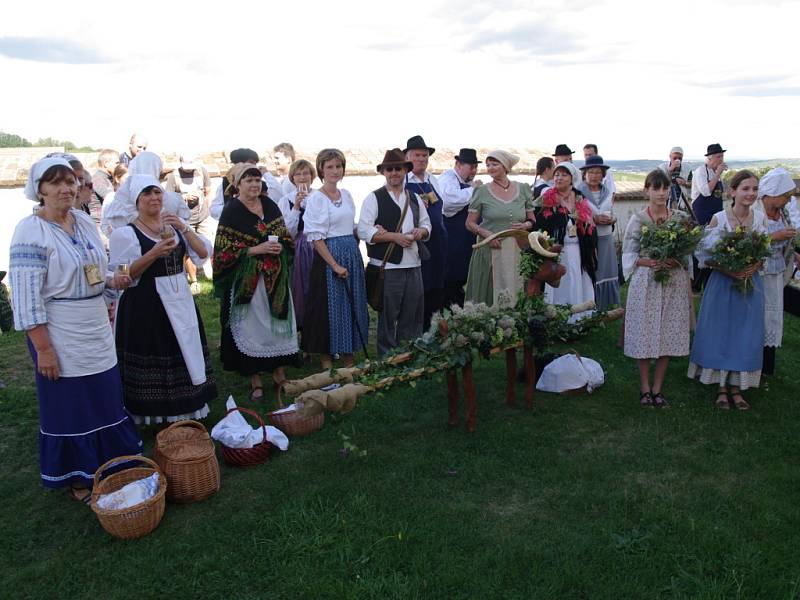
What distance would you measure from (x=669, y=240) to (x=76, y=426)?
14.7ft

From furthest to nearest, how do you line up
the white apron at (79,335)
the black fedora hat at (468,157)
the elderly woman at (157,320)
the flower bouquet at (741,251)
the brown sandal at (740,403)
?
the black fedora hat at (468,157)
the brown sandal at (740,403)
the flower bouquet at (741,251)
the elderly woman at (157,320)
the white apron at (79,335)

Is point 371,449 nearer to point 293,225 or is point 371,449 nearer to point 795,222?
point 293,225

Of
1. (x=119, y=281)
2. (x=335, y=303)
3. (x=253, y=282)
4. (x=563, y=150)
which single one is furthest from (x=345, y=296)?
(x=563, y=150)

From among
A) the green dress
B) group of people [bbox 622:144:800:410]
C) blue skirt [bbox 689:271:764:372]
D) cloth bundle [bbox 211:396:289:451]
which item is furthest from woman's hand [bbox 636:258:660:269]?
cloth bundle [bbox 211:396:289:451]

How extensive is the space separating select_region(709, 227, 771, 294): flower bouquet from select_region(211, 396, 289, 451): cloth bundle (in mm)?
3697

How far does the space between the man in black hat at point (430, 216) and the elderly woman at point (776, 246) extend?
3085mm

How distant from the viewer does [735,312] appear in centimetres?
537

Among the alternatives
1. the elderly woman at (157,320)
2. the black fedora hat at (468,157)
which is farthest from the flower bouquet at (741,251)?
the elderly woman at (157,320)

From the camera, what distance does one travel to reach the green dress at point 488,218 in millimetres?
6515

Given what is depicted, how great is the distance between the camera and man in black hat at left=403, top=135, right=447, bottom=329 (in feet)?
23.4

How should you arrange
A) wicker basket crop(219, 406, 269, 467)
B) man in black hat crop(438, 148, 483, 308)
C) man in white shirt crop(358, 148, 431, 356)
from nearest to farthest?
wicker basket crop(219, 406, 269, 467)
man in white shirt crop(358, 148, 431, 356)
man in black hat crop(438, 148, 483, 308)

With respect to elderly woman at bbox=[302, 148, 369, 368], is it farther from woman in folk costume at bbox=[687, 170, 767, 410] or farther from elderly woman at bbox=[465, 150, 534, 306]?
woman in folk costume at bbox=[687, 170, 767, 410]

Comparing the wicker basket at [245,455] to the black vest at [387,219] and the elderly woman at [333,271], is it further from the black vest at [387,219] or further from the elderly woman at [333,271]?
the black vest at [387,219]

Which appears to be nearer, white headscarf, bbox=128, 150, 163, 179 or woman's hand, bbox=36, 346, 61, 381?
woman's hand, bbox=36, 346, 61, 381
